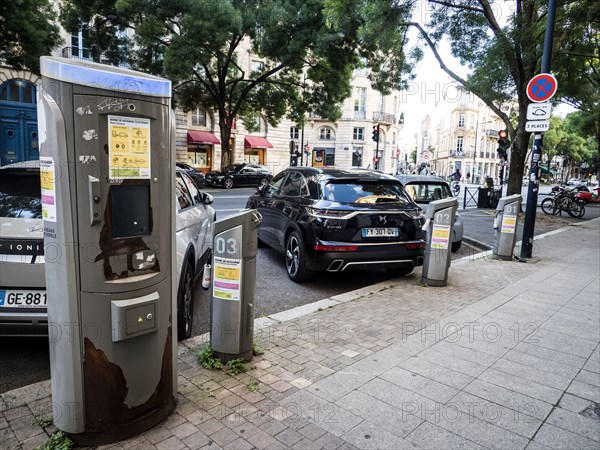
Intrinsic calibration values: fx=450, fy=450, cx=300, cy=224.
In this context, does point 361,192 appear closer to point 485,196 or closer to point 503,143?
point 503,143

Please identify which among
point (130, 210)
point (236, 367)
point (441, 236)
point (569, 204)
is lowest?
point (236, 367)

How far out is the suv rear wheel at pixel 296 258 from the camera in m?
6.22

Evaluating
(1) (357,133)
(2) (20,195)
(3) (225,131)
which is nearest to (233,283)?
(2) (20,195)

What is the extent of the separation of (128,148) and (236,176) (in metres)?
25.3

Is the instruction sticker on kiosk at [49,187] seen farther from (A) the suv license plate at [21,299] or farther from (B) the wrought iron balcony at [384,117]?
(B) the wrought iron balcony at [384,117]

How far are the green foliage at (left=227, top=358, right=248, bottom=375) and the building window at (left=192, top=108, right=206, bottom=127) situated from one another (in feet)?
121

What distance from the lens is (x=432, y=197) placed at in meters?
9.58

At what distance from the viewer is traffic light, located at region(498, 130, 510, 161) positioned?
16.4 meters

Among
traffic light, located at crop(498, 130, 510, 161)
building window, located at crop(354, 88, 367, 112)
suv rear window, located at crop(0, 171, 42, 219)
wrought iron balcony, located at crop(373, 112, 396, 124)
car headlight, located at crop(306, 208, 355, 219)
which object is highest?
building window, located at crop(354, 88, 367, 112)

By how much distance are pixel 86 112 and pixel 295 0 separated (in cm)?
2165

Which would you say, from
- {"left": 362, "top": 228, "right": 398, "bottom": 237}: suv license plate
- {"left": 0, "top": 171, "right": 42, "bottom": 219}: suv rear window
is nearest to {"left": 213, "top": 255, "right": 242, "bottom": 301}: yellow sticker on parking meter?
{"left": 0, "top": 171, "right": 42, "bottom": 219}: suv rear window

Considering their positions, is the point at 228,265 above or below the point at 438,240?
above

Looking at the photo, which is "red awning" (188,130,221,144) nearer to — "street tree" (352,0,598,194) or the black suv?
"street tree" (352,0,598,194)

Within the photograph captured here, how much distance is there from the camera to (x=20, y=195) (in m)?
3.98
